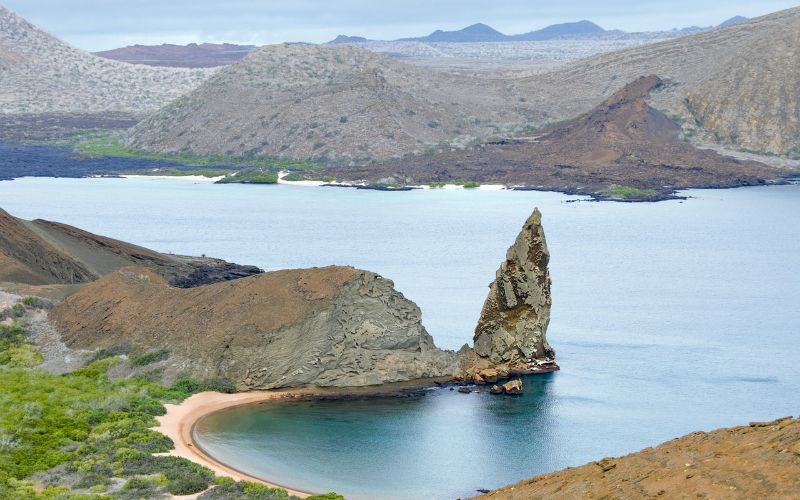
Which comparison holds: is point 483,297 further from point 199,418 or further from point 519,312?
point 199,418

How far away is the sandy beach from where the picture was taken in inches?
1737

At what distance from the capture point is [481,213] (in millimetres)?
141625

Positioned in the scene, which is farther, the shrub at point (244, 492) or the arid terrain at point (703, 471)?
the shrub at point (244, 492)

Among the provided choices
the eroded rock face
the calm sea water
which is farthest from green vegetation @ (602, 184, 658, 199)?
the eroded rock face

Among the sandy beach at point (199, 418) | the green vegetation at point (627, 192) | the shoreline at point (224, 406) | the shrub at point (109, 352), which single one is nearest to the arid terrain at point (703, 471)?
the sandy beach at point (199, 418)

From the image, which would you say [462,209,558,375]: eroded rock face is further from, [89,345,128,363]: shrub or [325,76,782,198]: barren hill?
[325,76,782,198]: barren hill

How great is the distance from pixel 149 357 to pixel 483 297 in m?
32.2

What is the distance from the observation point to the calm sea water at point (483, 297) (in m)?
48.7

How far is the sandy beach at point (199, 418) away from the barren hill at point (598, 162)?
110m

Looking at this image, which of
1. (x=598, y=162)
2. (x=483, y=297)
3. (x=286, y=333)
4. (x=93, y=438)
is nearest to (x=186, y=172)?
(x=598, y=162)

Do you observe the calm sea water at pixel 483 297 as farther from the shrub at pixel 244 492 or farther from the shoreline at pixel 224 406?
the shrub at pixel 244 492

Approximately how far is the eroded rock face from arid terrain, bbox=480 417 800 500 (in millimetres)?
25501

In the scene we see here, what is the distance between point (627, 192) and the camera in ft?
530

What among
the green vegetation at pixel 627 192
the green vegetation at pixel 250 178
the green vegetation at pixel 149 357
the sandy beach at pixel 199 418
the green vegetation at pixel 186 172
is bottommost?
the sandy beach at pixel 199 418
